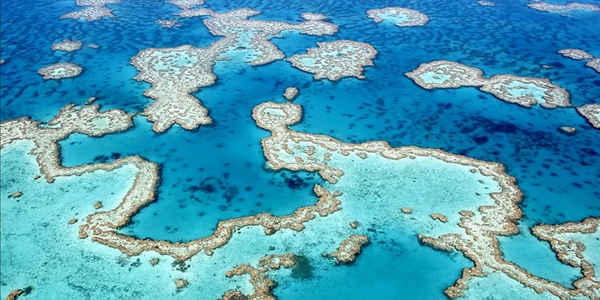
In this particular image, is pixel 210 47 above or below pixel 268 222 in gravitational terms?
above

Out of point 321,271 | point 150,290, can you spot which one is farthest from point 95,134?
point 321,271

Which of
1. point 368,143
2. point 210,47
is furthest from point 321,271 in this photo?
point 210,47

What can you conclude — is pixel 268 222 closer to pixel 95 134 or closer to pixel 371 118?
pixel 371 118

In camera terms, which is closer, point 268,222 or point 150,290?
point 150,290

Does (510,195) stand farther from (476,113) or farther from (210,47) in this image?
(210,47)

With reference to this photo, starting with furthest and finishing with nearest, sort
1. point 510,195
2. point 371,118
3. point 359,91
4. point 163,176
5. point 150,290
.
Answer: point 359,91 → point 371,118 → point 163,176 → point 510,195 → point 150,290

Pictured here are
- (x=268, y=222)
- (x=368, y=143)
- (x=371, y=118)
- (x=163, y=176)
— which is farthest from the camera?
(x=371, y=118)
